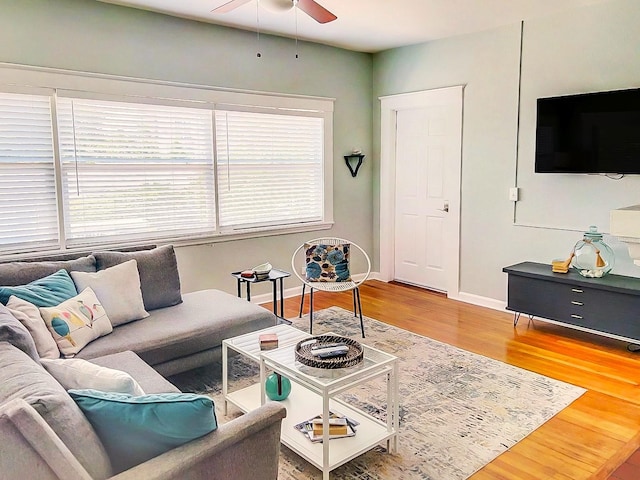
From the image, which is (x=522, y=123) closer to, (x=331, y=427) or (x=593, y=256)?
(x=593, y=256)

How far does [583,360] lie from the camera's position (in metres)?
3.61

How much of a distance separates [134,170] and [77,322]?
69.8 inches

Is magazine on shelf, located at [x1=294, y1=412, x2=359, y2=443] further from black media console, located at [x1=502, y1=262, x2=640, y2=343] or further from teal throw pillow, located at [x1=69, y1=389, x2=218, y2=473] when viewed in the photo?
black media console, located at [x1=502, y1=262, x2=640, y2=343]

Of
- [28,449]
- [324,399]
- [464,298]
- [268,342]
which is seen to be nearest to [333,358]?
[324,399]

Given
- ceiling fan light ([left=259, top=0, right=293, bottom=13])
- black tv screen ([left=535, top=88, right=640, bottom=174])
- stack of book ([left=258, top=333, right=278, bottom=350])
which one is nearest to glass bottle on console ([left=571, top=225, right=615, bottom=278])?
black tv screen ([left=535, top=88, right=640, bottom=174])

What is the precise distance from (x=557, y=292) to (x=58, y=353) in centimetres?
357

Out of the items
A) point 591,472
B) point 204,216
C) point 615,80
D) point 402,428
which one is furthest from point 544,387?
point 204,216

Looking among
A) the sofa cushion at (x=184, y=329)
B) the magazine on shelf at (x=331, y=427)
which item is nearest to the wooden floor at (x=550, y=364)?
the magazine on shelf at (x=331, y=427)

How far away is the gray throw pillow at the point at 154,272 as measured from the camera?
3.36 meters

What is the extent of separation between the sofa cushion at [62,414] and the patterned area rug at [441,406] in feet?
3.70

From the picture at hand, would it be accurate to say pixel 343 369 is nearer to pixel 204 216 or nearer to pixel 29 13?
pixel 204 216

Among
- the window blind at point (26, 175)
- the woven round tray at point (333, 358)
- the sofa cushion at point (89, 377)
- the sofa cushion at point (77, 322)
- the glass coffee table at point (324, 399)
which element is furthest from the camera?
the window blind at point (26, 175)

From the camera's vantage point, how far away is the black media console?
3.63m

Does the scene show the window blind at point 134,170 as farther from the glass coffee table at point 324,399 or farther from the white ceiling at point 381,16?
the glass coffee table at point 324,399
